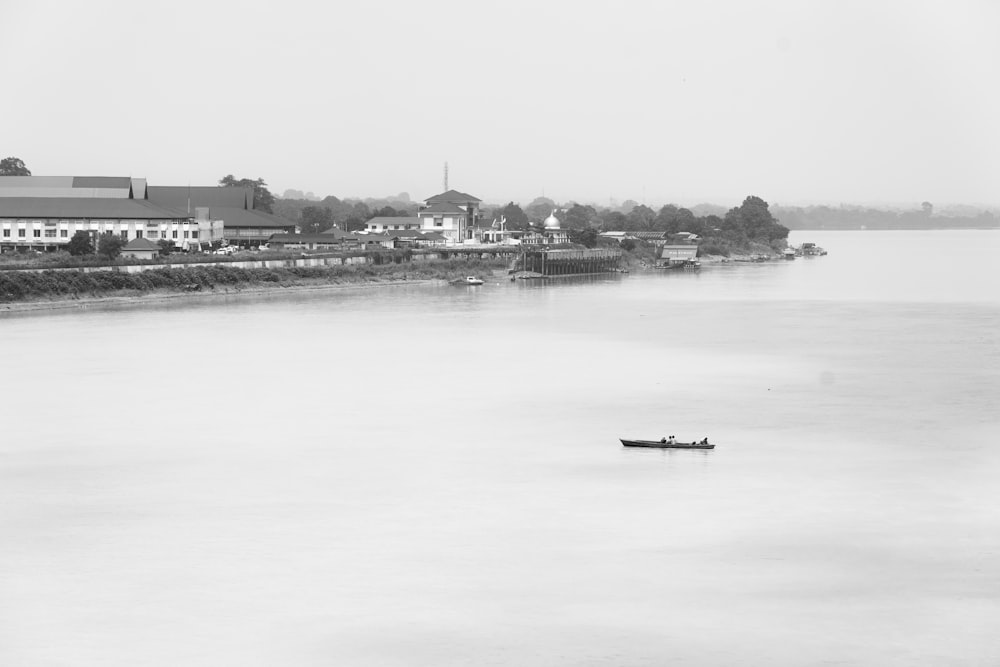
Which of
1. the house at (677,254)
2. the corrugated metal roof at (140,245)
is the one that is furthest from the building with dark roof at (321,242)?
the house at (677,254)

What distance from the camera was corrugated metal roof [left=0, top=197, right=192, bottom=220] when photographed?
56.0 metres

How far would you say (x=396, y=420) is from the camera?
21.0 m

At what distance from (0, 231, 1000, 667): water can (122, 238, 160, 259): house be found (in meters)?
21.1

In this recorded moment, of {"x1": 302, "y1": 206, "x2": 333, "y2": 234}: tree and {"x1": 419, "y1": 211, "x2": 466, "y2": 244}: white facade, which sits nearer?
{"x1": 419, "y1": 211, "x2": 466, "y2": 244}: white facade

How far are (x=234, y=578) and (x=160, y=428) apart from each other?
330 inches

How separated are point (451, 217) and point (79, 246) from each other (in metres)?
28.5

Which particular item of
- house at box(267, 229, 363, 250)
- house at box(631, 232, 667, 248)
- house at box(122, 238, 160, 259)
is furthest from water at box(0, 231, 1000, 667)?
house at box(631, 232, 667, 248)

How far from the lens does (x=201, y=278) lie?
159 ft

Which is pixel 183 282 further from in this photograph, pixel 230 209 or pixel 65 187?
pixel 230 209

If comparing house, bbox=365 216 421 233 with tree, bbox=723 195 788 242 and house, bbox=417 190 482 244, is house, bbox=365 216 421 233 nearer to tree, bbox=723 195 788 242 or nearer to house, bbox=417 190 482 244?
house, bbox=417 190 482 244

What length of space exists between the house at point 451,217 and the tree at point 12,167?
897 inches

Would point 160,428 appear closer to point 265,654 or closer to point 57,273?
point 265,654

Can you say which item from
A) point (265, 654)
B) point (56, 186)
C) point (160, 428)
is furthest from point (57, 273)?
point (265, 654)

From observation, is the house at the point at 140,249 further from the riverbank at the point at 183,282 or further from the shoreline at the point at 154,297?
the shoreline at the point at 154,297
